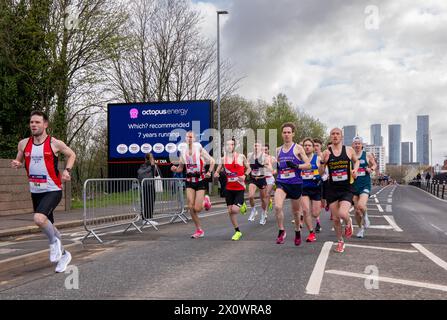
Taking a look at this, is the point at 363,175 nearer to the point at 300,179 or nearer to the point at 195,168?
the point at 300,179

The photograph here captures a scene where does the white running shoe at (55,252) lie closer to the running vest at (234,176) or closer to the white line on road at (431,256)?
the running vest at (234,176)

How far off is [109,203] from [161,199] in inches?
94.7

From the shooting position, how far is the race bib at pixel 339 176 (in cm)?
816

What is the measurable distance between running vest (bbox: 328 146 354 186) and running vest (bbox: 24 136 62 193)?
4.50 m

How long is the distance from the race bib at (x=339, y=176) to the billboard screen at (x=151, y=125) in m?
16.8

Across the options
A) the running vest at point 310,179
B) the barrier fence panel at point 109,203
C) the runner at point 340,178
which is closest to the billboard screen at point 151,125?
the barrier fence panel at point 109,203

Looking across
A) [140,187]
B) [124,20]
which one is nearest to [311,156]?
[140,187]

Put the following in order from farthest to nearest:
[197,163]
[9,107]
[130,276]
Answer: [9,107] < [197,163] < [130,276]

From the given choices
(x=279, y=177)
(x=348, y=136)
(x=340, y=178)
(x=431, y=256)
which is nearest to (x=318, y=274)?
(x=340, y=178)

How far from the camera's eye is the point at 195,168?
32.1ft

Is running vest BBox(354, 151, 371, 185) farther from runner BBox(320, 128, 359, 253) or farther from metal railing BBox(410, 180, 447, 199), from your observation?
metal railing BBox(410, 180, 447, 199)

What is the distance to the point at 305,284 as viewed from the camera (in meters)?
5.63
